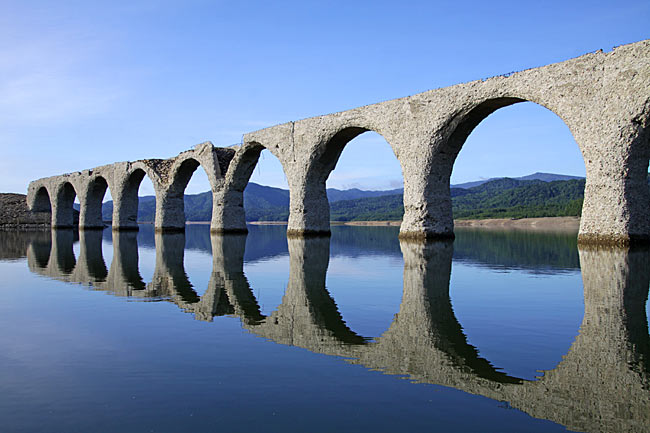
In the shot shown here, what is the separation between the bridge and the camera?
426 inches

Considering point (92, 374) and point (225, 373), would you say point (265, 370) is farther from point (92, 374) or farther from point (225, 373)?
point (92, 374)

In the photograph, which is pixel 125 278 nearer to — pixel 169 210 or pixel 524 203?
pixel 169 210

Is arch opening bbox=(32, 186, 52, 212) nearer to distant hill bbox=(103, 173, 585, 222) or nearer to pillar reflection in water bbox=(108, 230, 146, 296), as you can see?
pillar reflection in water bbox=(108, 230, 146, 296)

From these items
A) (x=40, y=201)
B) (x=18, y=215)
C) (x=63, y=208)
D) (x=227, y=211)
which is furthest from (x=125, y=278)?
(x=40, y=201)

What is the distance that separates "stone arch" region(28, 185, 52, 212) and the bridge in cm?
2086

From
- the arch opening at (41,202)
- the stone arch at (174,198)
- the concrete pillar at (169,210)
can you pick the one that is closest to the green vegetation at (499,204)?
the stone arch at (174,198)

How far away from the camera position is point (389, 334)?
12.7 feet

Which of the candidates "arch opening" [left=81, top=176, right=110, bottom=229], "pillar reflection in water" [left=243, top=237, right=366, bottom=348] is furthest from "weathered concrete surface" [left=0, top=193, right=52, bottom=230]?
"pillar reflection in water" [left=243, top=237, right=366, bottom=348]

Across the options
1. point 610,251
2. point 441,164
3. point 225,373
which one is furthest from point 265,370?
point 441,164

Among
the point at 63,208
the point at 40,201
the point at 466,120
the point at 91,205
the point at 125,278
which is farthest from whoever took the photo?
the point at 40,201

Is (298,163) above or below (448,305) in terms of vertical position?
above

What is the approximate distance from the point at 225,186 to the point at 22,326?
19.1 meters

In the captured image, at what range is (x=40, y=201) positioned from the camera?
41.8m

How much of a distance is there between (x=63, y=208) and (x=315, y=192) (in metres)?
26.3
